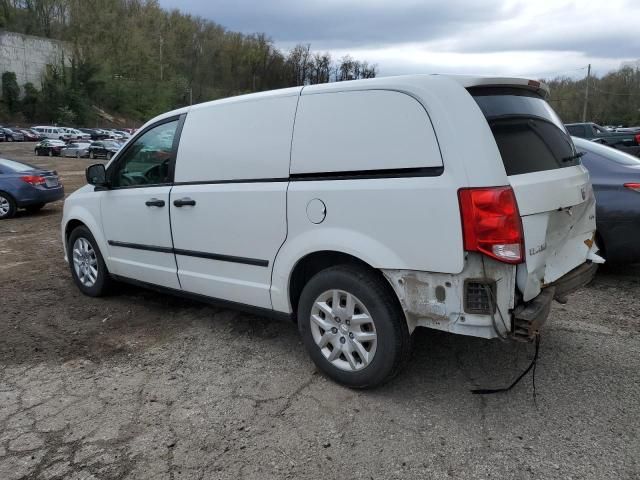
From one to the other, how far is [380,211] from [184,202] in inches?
68.9

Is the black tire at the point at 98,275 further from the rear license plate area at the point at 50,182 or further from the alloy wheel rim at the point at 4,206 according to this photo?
the rear license plate area at the point at 50,182

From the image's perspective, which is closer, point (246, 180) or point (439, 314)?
Result: point (439, 314)

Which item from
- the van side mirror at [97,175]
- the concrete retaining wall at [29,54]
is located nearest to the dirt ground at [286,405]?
the van side mirror at [97,175]

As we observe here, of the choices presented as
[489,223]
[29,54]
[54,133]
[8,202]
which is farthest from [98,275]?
[29,54]

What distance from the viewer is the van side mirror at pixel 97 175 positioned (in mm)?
4984

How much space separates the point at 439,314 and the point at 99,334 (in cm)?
294

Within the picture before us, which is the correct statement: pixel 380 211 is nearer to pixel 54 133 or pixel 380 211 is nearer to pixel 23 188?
pixel 23 188

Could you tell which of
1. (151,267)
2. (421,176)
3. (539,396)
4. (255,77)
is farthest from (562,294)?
(255,77)

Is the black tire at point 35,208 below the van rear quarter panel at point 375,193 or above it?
below

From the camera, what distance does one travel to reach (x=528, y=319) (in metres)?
2.91

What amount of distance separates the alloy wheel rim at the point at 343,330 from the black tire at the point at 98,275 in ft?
8.89

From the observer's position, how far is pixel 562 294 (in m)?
3.40

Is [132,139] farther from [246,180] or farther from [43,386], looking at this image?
[43,386]

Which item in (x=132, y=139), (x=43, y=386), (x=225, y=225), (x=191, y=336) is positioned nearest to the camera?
(x=43, y=386)
